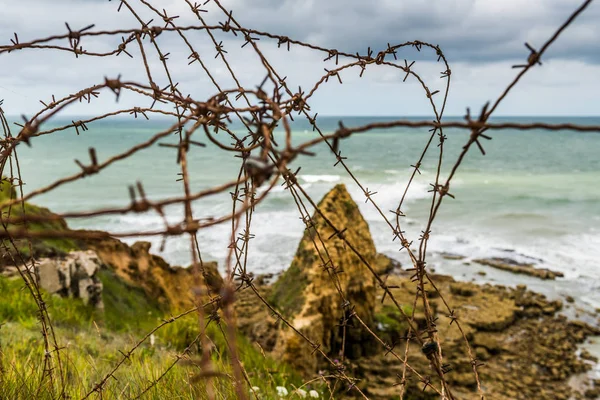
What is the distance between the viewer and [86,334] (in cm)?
430

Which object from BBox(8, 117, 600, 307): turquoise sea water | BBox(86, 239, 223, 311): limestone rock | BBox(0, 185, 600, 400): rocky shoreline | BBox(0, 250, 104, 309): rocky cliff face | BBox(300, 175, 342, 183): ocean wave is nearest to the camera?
BBox(0, 250, 104, 309): rocky cliff face

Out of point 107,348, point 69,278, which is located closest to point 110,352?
point 107,348

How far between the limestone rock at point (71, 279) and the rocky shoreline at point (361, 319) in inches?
0.4

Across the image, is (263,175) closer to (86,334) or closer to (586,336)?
(86,334)

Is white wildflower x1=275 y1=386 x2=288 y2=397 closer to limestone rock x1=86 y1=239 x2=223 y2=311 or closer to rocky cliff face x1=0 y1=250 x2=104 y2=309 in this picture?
rocky cliff face x1=0 y1=250 x2=104 y2=309

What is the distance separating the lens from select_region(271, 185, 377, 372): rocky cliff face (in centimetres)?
636

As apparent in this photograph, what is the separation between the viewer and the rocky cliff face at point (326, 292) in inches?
251

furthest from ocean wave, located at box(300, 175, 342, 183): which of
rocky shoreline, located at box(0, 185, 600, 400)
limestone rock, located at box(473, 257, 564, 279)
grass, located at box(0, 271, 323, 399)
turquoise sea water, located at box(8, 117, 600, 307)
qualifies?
grass, located at box(0, 271, 323, 399)

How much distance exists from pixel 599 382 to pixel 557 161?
4235cm

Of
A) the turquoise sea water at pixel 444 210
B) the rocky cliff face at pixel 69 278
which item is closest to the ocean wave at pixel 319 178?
the turquoise sea water at pixel 444 210

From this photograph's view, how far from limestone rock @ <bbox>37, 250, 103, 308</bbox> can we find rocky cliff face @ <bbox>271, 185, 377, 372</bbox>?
230 cm

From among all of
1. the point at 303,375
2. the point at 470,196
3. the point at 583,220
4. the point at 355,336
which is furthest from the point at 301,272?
the point at 470,196

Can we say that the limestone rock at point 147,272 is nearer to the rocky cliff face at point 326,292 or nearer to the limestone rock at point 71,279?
the limestone rock at point 71,279

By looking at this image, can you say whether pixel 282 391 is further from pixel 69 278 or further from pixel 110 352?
pixel 69 278
